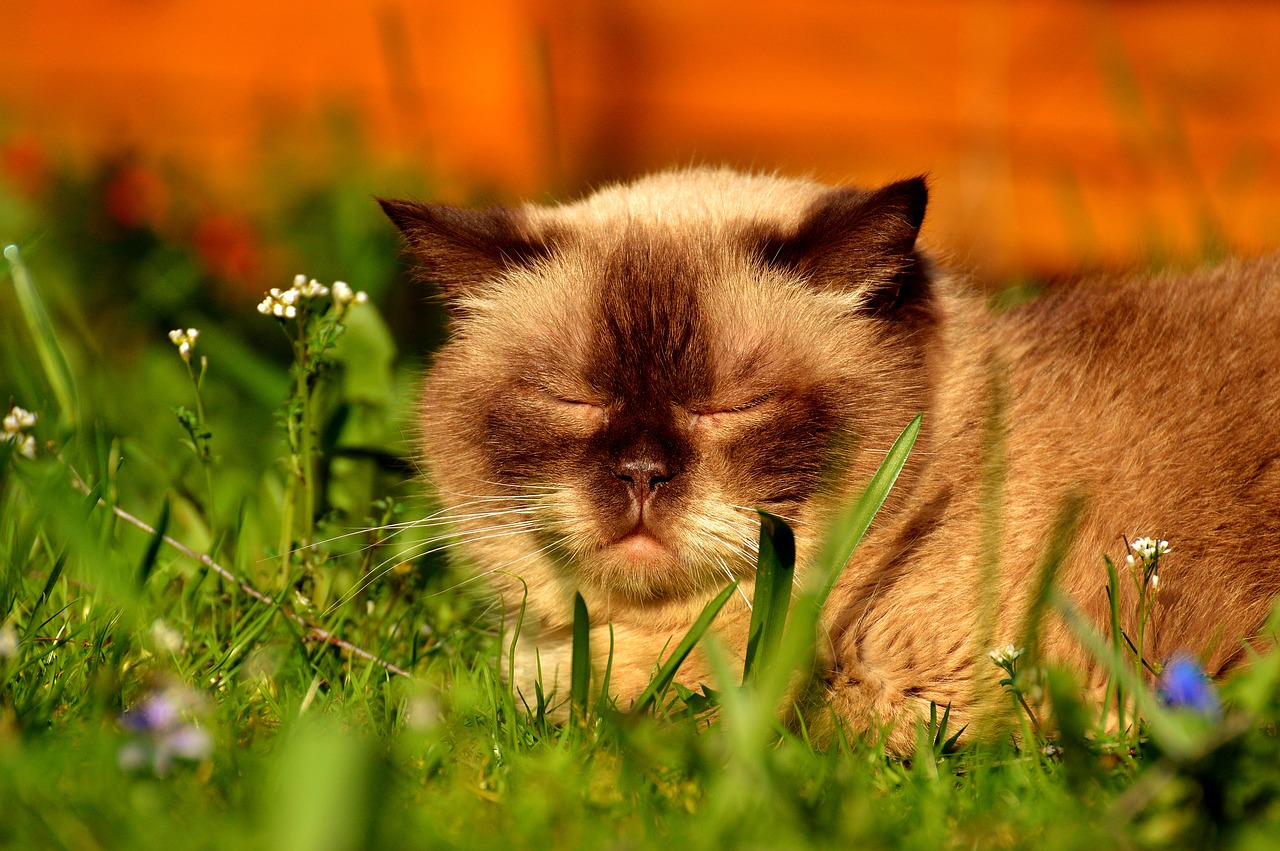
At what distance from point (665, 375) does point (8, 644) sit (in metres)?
1.24

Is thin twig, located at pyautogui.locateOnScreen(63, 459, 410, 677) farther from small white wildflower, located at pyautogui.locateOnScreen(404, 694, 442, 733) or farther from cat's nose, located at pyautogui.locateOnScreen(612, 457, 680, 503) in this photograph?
cat's nose, located at pyautogui.locateOnScreen(612, 457, 680, 503)

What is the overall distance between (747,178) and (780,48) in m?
3.28

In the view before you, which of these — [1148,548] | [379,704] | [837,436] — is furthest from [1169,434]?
[379,704]

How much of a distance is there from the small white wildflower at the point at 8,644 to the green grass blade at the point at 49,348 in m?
0.98

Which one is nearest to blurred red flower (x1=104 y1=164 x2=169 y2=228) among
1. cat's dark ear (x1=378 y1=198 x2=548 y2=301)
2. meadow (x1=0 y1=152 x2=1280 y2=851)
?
meadow (x1=0 y1=152 x2=1280 y2=851)

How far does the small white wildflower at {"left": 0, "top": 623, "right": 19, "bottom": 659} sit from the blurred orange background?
12.6 ft

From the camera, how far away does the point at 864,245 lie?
7.48ft

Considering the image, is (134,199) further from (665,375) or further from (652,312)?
(665,375)

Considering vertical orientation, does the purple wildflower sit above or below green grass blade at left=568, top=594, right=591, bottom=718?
above

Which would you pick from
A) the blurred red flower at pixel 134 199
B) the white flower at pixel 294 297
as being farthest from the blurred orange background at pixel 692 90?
the white flower at pixel 294 297

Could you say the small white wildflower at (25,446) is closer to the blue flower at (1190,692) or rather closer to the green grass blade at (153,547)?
the green grass blade at (153,547)

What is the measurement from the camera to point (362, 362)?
308 cm

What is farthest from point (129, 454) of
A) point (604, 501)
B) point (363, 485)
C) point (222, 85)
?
point (222, 85)

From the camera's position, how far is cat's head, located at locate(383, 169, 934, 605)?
7.14 feet
